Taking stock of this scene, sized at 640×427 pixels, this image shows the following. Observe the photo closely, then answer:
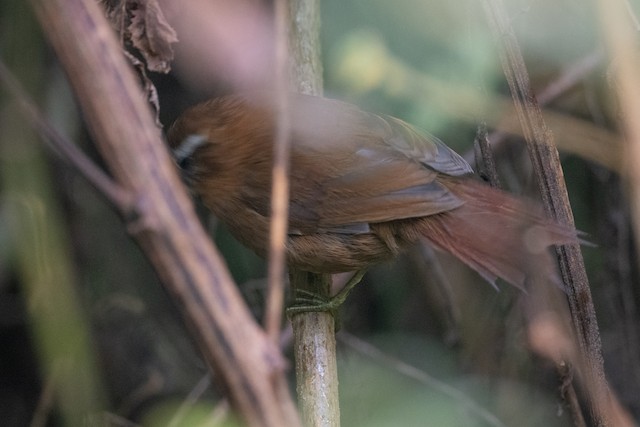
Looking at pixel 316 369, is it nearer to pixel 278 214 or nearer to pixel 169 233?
pixel 278 214

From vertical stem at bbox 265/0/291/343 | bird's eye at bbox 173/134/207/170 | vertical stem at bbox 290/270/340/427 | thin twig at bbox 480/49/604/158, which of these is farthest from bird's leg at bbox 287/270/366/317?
vertical stem at bbox 265/0/291/343

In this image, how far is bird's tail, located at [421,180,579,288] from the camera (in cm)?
241

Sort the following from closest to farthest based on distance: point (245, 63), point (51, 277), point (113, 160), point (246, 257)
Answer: point (113, 160), point (245, 63), point (51, 277), point (246, 257)

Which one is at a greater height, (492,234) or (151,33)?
(151,33)

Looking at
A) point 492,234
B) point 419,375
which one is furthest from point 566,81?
point 419,375

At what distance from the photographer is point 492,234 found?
8.19ft

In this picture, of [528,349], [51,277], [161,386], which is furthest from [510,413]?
[51,277]

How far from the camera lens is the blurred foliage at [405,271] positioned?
293cm

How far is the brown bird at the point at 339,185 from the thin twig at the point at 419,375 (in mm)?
582

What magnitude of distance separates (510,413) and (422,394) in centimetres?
63

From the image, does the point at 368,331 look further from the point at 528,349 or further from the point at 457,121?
the point at 457,121

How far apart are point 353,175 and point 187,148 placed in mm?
577

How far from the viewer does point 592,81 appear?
327 cm

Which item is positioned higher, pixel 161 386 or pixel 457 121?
pixel 457 121
